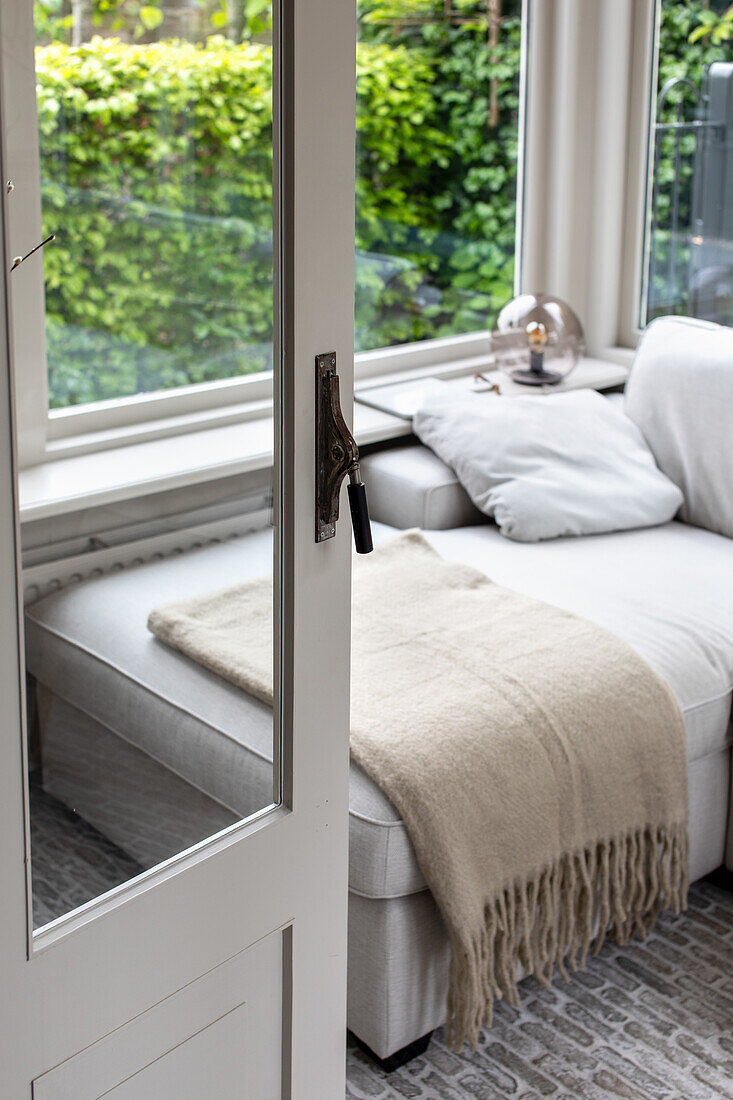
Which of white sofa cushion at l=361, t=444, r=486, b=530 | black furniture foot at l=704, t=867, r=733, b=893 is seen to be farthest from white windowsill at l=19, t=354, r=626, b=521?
black furniture foot at l=704, t=867, r=733, b=893

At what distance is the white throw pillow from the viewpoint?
8.21 ft

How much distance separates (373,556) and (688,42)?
1.74 m

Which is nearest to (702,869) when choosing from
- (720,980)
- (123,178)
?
(720,980)

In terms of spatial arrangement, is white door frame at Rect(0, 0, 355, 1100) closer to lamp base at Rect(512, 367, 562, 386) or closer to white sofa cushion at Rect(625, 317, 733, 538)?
white sofa cushion at Rect(625, 317, 733, 538)

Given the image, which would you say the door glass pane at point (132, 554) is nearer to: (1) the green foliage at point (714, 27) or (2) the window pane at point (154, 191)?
(2) the window pane at point (154, 191)

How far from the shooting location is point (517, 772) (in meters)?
1.75

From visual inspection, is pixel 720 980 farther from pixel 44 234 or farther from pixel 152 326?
pixel 44 234

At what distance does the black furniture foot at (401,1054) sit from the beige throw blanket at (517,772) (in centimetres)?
11

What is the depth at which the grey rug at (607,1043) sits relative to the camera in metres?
1.73

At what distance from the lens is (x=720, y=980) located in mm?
1953

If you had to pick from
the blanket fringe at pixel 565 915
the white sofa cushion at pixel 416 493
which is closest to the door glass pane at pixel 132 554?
the blanket fringe at pixel 565 915

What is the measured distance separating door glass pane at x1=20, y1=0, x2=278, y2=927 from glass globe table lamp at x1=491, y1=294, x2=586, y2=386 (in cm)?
145

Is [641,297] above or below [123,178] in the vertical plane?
below

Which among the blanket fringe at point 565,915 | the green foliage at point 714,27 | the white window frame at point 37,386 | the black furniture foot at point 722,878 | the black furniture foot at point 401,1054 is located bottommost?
the black furniture foot at point 401,1054
